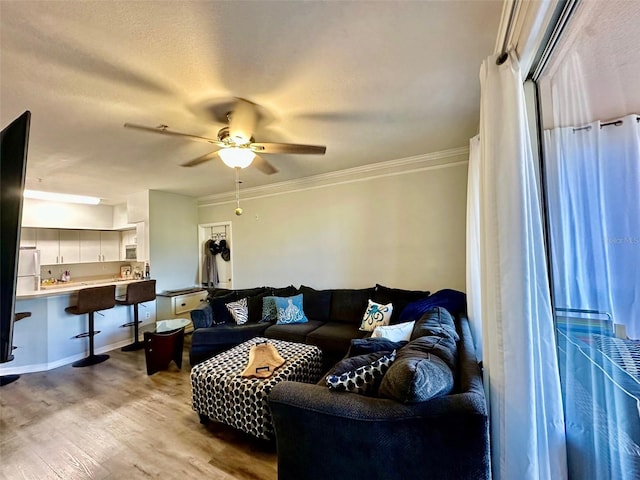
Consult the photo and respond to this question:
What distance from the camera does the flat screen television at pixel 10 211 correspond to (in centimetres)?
67

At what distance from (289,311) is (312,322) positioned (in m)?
0.36

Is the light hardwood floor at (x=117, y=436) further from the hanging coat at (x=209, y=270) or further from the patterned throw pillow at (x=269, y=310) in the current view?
the hanging coat at (x=209, y=270)

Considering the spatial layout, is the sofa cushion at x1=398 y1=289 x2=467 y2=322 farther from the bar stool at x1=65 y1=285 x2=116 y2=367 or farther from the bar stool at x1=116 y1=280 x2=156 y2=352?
the bar stool at x1=65 y1=285 x2=116 y2=367

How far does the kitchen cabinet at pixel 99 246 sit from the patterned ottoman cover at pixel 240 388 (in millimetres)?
5000

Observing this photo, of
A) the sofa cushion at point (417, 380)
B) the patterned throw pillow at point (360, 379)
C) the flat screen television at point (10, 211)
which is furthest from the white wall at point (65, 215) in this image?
the sofa cushion at point (417, 380)

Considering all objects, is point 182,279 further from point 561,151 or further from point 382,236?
point 561,151

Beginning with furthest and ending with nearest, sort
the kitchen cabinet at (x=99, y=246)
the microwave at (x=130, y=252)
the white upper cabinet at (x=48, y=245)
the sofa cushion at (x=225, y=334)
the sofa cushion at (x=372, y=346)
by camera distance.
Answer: the microwave at (x=130, y=252) < the kitchen cabinet at (x=99, y=246) < the white upper cabinet at (x=48, y=245) < the sofa cushion at (x=225, y=334) < the sofa cushion at (x=372, y=346)

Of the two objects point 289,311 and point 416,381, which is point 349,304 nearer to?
point 289,311

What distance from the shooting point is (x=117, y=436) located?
2.20 meters

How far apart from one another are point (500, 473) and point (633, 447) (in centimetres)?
53

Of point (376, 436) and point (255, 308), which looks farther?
point (255, 308)

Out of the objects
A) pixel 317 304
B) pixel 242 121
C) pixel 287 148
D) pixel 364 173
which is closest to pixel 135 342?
pixel 317 304

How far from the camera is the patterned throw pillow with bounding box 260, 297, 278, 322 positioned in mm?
3871

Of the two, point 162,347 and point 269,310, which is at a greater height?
point 269,310
